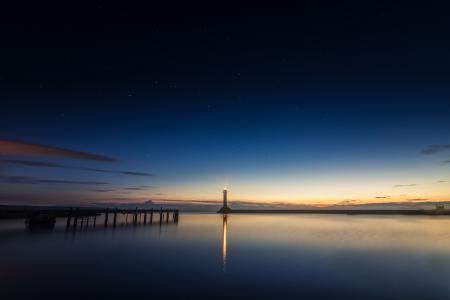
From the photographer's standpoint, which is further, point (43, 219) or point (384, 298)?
point (43, 219)

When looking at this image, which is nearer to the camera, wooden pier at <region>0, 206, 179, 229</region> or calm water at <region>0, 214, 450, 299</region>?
calm water at <region>0, 214, 450, 299</region>

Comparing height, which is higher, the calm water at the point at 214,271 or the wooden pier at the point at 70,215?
the wooden pier at the point at 70,215

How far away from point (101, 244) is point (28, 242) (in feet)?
20.6

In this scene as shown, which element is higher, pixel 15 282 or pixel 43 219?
pixel 43 219

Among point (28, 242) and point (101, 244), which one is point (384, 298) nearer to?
point (101, 244)

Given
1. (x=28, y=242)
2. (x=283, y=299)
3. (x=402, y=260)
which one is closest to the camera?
(x=283, y=299)

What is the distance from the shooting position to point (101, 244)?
28.2 m

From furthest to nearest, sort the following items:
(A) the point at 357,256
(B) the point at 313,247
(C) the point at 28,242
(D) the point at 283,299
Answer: (B) the point at 313,247 → (C) the point at 28,242 → (A) the point at 357,256 → (D) the point at 283,299

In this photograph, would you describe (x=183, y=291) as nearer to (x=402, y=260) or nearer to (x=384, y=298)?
(x=384, y=298)

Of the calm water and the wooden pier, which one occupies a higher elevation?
the wooden pier

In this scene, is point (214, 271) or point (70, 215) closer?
point (214, 271)

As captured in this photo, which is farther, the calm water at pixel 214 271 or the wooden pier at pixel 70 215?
the wooden pier at pixel 70 215

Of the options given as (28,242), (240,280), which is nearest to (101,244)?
(28,242)

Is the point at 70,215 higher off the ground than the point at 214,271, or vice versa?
the point at 70,215
